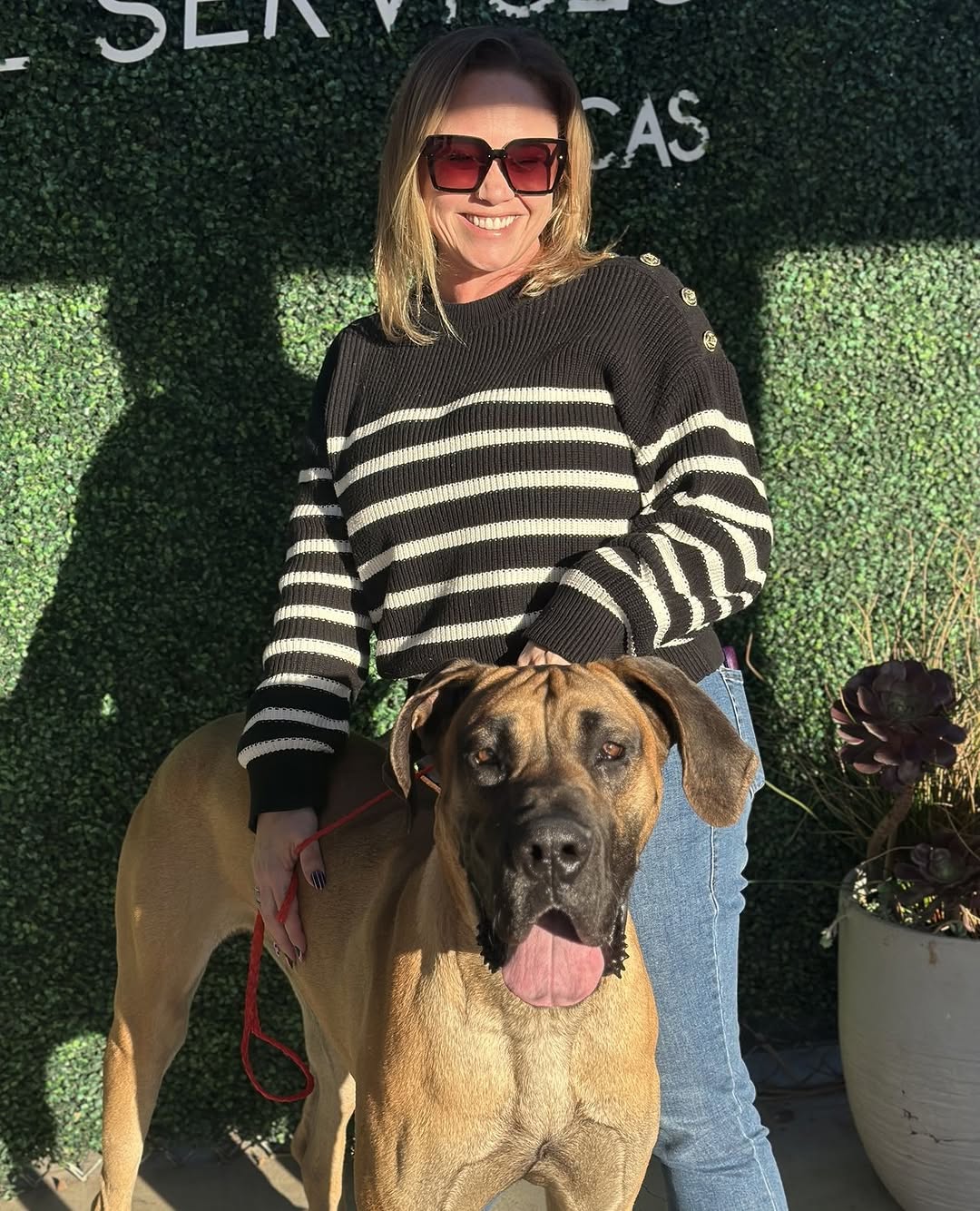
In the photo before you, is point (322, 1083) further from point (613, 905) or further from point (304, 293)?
point (304, 293)

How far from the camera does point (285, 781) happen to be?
2.74 m

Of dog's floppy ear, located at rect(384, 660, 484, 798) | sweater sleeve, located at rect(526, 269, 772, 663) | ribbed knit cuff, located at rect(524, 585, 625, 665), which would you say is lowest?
dog's floppy ear, located at rect(384, 660, 484, 798)

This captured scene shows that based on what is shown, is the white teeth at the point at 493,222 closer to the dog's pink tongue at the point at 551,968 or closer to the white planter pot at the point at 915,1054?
the dog's pink tongue at the point at 551,968

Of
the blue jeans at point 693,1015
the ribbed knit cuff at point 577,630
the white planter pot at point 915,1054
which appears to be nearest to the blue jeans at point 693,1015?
the blue jeans at point 693,1015

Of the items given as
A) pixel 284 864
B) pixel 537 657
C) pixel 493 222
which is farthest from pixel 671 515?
pixel 284 864

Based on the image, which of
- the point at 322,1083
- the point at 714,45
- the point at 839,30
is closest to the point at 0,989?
the point at 322,1083

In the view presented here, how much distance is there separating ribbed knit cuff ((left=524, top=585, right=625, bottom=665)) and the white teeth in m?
0.82

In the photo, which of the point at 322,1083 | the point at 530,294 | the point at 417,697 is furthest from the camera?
the point at 322,1083

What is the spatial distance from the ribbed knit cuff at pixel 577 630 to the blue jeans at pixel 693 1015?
317mm

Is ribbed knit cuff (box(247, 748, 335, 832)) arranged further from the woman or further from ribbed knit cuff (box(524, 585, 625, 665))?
ribbed knit cuff (box(524, 585, 625, 665))

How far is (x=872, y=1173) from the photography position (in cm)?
374

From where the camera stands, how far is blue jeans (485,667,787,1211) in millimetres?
2496

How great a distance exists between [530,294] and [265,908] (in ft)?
4.58

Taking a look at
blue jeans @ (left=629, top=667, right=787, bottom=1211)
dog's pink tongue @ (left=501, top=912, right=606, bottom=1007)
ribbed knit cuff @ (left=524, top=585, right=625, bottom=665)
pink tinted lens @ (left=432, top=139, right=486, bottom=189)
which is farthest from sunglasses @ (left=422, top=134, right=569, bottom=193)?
dog's pink tongue @ (left=501, top=912, right=606, bottom=1007)
